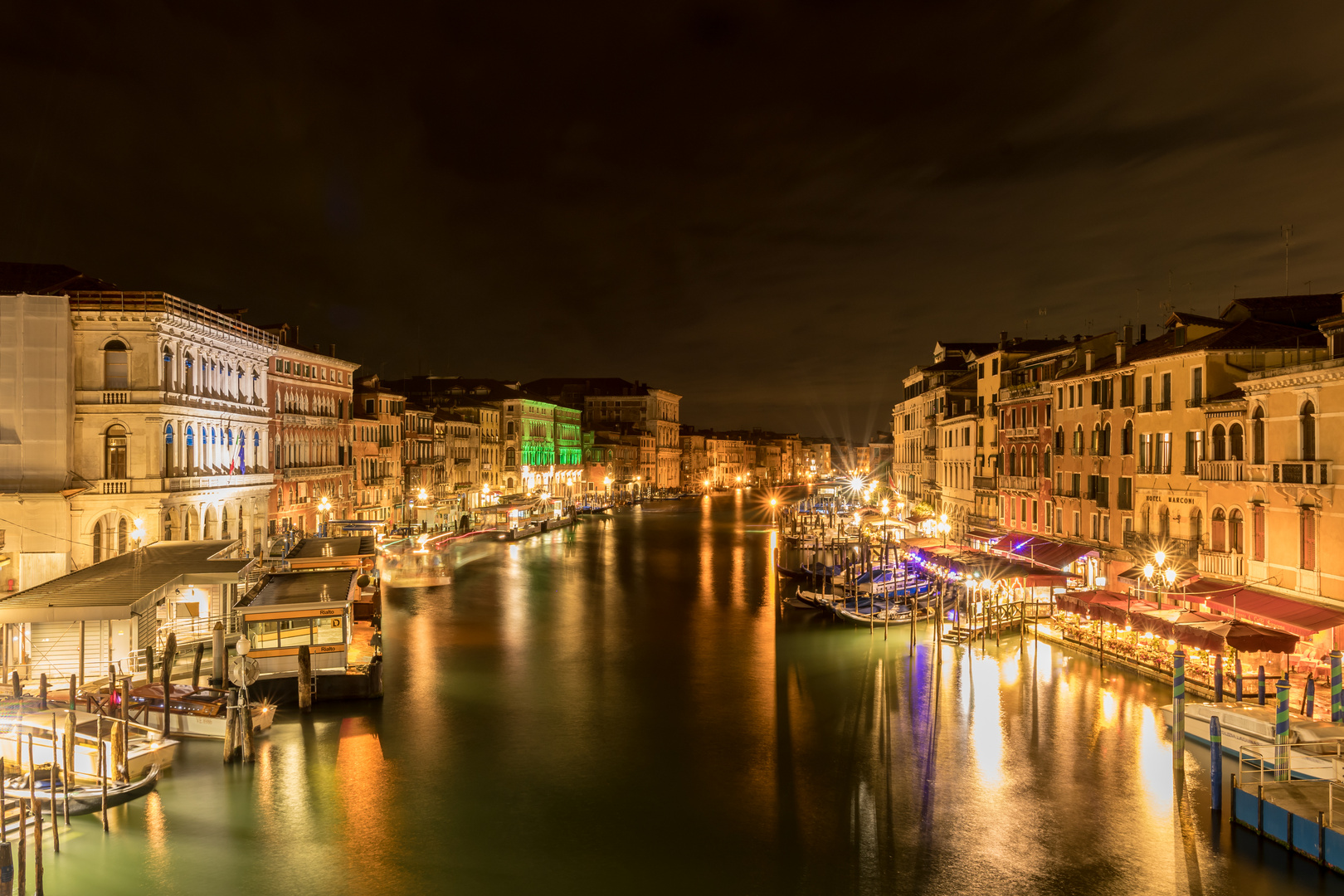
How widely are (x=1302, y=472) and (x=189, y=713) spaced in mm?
22661

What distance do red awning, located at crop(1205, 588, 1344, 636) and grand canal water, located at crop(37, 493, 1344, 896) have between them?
238cm

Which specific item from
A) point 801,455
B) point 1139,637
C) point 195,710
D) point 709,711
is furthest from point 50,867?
point 801,455

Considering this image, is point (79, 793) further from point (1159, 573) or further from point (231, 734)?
point (1159, 573)

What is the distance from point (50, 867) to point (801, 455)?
176 metres

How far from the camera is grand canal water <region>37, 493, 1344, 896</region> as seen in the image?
11.7 meters

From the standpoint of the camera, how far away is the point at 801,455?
183500 millimetres

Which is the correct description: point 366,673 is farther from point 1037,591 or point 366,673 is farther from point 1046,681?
point 1037,591

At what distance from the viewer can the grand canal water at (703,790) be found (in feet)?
38.3

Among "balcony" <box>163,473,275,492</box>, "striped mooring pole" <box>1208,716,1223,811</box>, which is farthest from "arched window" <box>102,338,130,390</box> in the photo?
"striped mooring pole" <box>1208,716,1223,811</box>

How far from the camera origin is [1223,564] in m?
20.8

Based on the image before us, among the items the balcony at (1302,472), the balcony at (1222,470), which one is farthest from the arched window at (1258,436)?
the balcony at (1302,472)

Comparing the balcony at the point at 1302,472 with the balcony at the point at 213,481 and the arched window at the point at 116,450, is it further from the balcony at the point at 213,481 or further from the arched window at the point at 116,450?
the arched window at the point at 116,450

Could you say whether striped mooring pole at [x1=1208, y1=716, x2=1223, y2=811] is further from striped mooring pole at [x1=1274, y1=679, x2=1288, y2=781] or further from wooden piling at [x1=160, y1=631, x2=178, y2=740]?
wooden piling at [x1=160, y1=631, x2=178, y2=740]

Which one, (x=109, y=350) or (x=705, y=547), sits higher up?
(x=109, y=350)
